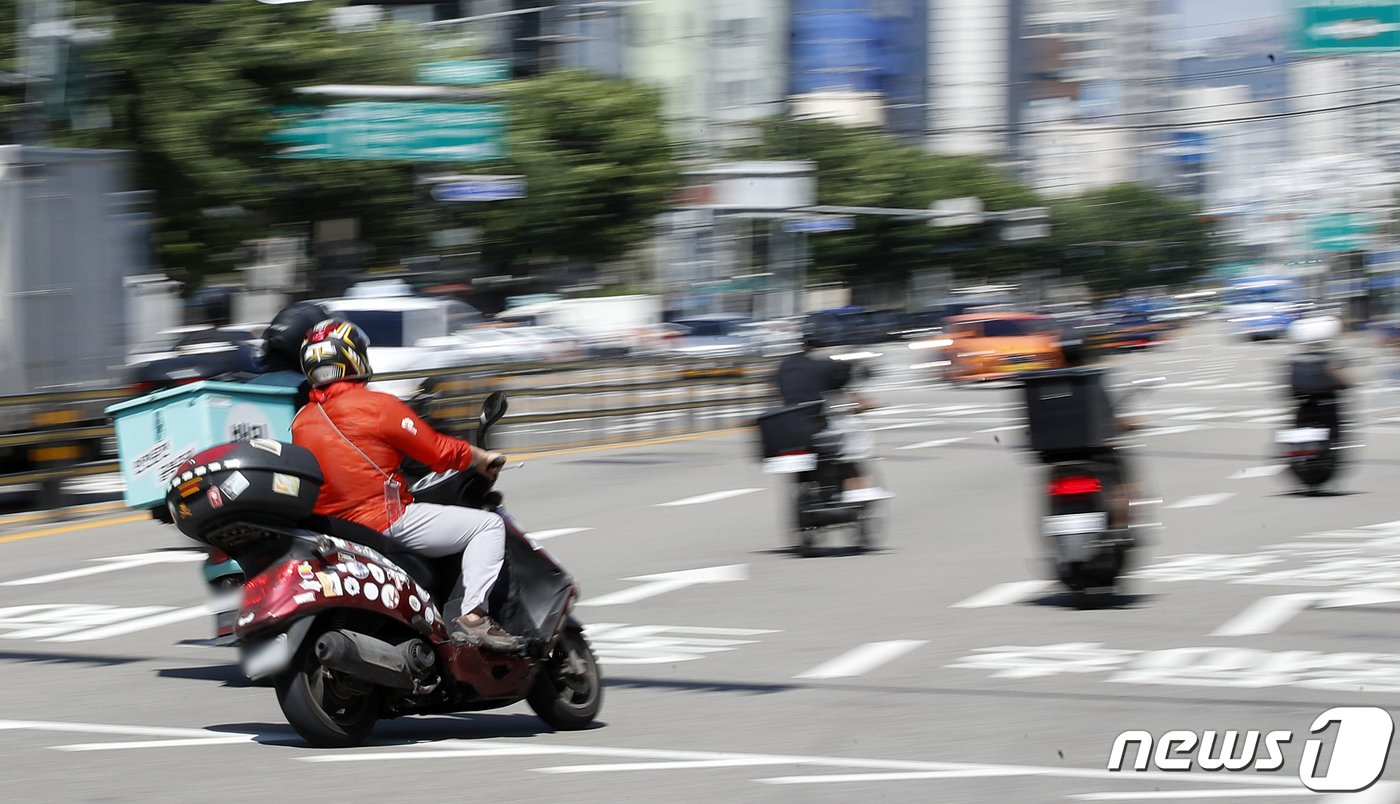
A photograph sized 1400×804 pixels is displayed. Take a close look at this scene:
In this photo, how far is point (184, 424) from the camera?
395 inches

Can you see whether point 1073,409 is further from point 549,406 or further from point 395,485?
point 549,406

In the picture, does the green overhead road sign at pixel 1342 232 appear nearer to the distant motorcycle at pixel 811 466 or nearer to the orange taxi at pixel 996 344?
the orange taxi at pixel 996 344

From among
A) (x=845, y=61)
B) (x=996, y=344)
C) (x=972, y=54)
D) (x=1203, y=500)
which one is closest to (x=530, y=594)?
(x=1203, y=500)

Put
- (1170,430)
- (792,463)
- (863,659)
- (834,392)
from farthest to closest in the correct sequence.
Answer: (1170,430) < (834,392) < (792,463) < (863,659)

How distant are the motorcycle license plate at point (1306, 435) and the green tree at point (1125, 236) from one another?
95.4 meters

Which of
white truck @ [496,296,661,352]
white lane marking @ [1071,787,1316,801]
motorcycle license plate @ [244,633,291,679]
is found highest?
motorcycle license plate @ [244,633,291,679]

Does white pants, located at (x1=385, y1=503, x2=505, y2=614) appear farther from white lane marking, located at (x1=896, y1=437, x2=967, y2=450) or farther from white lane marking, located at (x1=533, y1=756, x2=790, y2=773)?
white lane marking, located at (x1=896, y1=437, x2=967, y2=450)

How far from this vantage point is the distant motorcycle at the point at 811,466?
14406 mm

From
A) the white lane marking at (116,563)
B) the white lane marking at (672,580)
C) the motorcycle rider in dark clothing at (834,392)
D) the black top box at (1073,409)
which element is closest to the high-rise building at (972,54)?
the motorcycle rider in dark clothing at (834,392)

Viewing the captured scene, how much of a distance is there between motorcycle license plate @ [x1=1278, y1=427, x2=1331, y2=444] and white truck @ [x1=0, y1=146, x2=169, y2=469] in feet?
33.4

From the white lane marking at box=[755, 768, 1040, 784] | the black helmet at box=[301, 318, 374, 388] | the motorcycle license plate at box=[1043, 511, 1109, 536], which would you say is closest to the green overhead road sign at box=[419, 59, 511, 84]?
the motorcycle license plate at box=[1043, 511, 1109, 536]

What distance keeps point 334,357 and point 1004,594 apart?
5.58 m

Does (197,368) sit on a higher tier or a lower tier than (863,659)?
higher

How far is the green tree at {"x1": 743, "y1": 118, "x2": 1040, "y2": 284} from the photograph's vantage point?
8850cm
